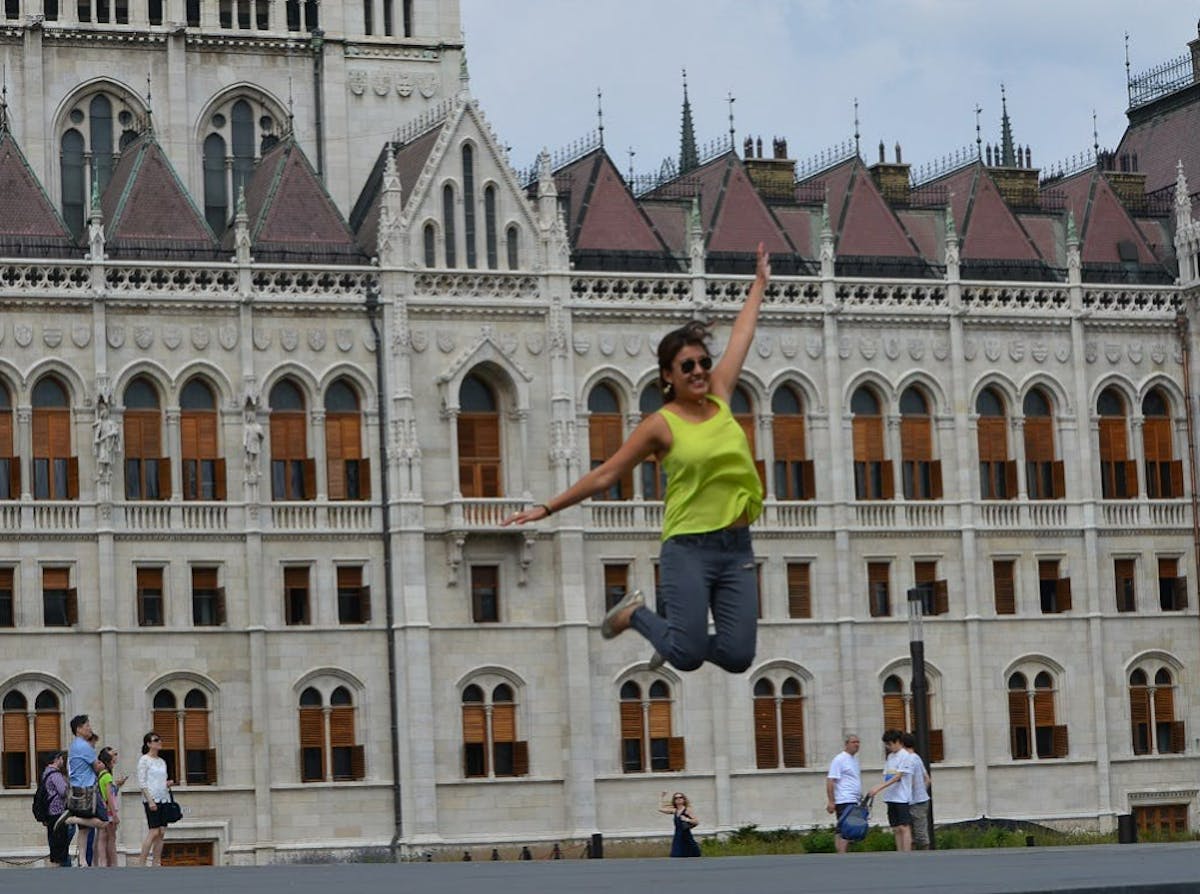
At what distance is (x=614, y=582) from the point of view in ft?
221

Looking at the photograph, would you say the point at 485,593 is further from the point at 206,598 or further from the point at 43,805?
the point at 43,805

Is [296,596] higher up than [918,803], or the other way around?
[296,596]

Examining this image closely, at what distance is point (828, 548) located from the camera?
69.2 meters

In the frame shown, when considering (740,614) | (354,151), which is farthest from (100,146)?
(740,614)

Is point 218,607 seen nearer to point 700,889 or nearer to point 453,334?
point 453,334

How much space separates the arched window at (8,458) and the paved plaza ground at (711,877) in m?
Answer: 39.8

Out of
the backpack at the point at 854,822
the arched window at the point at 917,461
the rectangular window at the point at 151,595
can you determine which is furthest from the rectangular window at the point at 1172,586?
the backpack at the point at 854,822

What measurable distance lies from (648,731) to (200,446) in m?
11.9

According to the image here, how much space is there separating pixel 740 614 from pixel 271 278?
44059 millimetres

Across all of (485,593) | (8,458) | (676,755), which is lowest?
(676,755)

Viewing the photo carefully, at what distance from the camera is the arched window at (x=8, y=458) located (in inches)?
2472

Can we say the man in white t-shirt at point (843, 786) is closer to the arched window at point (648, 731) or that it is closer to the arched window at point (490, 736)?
the arched window at point (490, 736)

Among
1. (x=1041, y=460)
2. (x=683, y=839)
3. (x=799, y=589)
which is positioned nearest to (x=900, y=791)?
(x=683, y=839)

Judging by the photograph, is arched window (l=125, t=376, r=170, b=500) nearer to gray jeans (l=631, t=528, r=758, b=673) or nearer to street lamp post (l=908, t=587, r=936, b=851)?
street lamp post (l=908, t=587, r=936, b=851)
